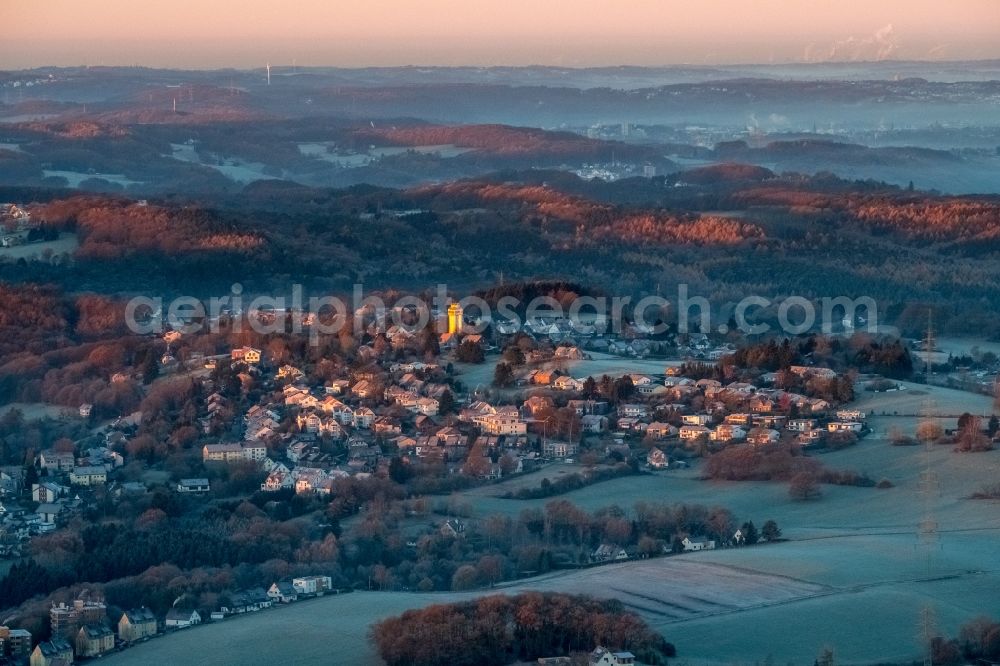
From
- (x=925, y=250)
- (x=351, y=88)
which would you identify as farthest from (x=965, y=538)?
(x=351, y=88)

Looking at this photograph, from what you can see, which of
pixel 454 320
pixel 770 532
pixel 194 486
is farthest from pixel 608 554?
pixel 454 320

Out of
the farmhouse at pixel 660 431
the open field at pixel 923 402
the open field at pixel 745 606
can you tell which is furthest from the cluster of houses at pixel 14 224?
the open field at pixel 745 606

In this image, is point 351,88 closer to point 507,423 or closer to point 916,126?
point 916,126

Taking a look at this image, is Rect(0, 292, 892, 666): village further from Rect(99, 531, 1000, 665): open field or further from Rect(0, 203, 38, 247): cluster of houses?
Rect(0, 203, 38, 247): cluster of houses

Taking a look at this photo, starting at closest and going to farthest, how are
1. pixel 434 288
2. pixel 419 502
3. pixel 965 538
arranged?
1. pixel 965 538
2. pixel 419 502
3. pixel 434 288

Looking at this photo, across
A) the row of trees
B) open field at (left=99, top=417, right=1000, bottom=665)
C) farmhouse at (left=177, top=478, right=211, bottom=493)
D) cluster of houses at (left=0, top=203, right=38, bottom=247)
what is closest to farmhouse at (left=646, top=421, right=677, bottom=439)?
open field at (left=99, top=417, right=1000, bottom=665)

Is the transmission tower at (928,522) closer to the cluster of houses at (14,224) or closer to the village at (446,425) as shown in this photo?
the village at (446,425)
